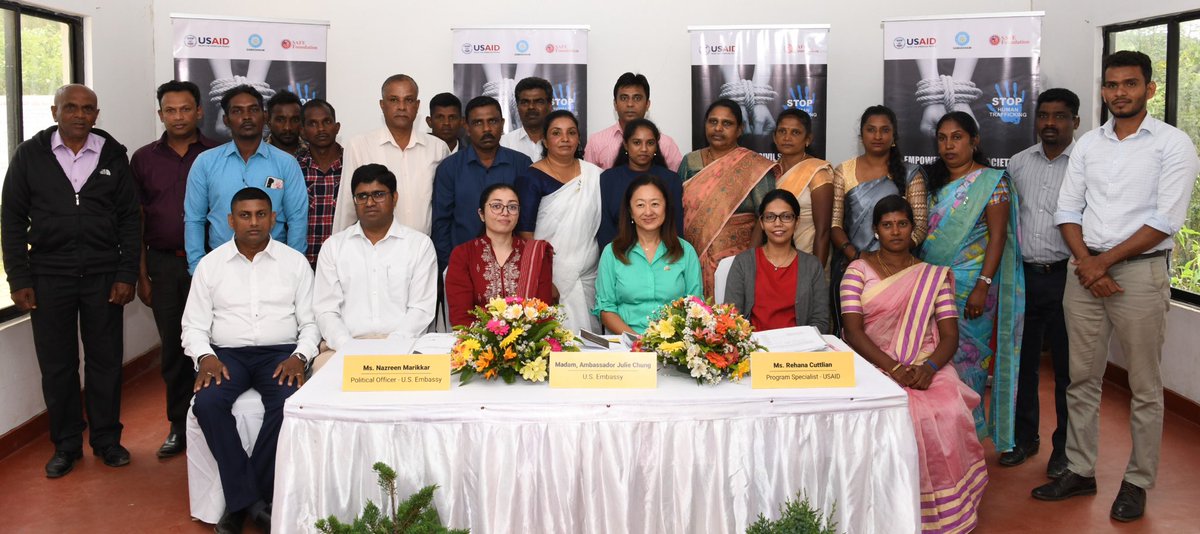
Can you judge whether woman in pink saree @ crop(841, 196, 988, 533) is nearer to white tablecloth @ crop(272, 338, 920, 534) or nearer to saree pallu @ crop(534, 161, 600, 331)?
white tablecloth @ crop(272, 338, 920, 534)

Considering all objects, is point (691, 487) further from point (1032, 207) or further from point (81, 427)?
point (81, 427)

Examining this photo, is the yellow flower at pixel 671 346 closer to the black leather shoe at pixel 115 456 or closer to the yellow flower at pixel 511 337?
the yellow flower at pixel 511 337

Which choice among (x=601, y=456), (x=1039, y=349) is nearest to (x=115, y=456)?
(x=601, y=456)

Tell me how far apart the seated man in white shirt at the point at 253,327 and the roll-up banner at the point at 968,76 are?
381cm

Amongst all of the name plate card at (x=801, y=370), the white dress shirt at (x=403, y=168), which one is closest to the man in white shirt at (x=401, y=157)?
the white dress shirt at (x=403, y=168)

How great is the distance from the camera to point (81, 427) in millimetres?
4340

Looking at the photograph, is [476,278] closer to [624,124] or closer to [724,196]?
[724,196]

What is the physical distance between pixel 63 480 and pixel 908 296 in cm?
369

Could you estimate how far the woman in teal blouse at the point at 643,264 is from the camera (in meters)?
3.79

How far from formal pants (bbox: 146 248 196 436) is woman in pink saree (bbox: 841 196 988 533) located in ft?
10.1

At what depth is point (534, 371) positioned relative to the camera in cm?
277

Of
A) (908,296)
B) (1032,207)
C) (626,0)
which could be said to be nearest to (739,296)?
(908,296)

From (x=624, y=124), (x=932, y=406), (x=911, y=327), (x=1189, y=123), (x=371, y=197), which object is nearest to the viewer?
(x=932, y=406)

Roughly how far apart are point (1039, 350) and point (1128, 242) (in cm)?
102
